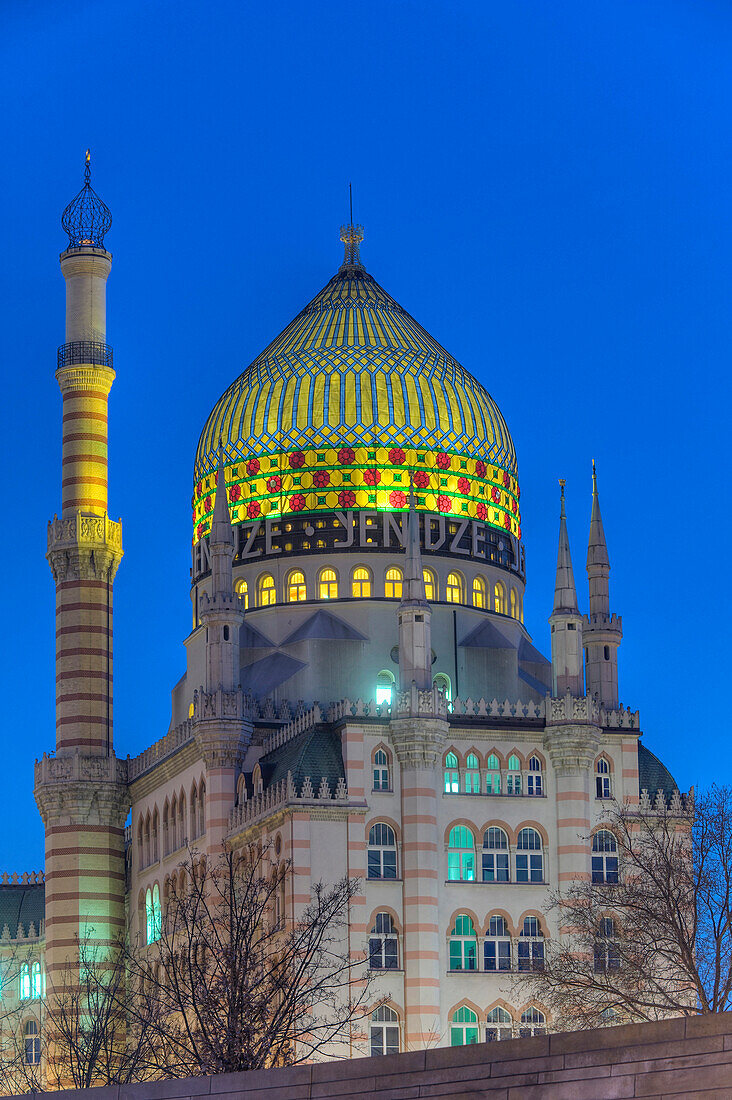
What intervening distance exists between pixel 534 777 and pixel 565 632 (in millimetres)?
5181

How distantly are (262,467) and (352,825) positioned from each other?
19635 millimetres

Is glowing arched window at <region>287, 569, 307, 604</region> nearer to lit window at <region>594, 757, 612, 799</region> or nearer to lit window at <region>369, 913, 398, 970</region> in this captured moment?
lit window at <region>594, 757, 612, 799</region>

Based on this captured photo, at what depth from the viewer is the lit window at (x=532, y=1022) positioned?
2687 inches

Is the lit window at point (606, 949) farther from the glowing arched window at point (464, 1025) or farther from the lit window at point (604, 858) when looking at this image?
the glowing arched window at point (464, 1025)

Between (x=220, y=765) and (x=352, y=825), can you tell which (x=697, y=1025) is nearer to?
(x=352, y=825)

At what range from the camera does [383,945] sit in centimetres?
6762

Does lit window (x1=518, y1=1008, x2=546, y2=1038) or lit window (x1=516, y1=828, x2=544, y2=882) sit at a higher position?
lit window (x1=516, y1=828, x2=544, y2=882)

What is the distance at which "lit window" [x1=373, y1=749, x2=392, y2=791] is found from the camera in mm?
69375

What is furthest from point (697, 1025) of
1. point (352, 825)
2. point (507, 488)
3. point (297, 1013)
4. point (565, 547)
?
point (507, 488)

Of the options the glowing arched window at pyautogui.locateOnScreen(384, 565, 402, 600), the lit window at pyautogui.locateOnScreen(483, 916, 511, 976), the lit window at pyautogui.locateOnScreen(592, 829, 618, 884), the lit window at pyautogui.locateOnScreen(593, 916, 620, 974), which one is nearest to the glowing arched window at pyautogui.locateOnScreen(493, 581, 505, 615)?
the glowing arched window at pyautogui.locateOnScreen(384, 565, 402, 600)

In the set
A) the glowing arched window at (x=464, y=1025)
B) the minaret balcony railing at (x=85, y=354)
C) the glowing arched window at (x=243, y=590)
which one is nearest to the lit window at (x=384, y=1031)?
the glowing arched window at (x=464, y=1025)

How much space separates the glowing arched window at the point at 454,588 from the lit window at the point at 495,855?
43.1ft

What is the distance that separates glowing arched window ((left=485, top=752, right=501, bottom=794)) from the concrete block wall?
1475 inches

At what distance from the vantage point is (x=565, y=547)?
7438 centimetres
